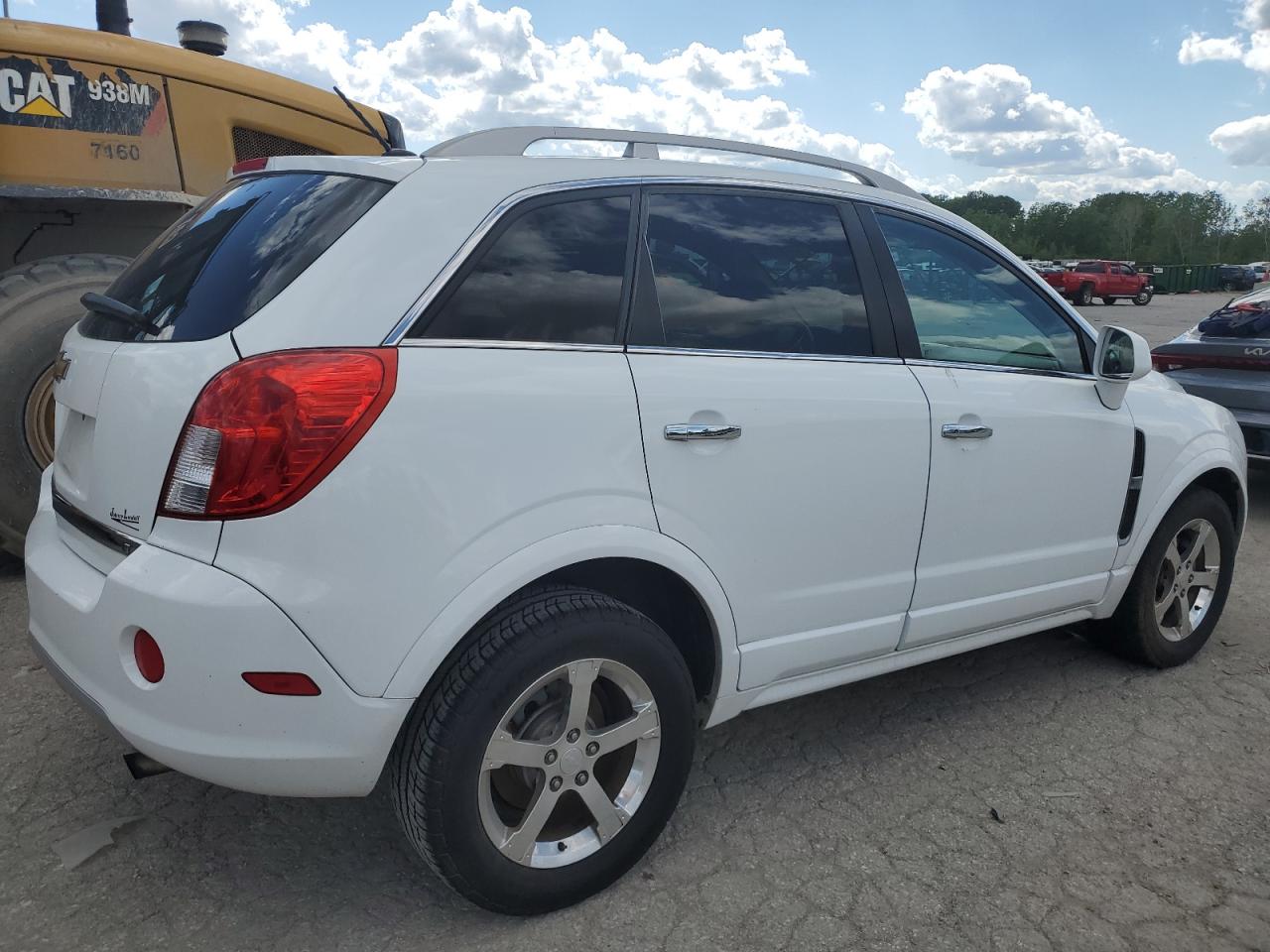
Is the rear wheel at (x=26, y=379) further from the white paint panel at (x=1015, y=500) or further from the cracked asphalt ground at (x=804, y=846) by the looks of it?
the white paint panel at (x=1015, y=500)

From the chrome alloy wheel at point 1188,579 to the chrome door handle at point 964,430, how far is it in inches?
52.6

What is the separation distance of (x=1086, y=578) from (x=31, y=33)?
16.6 ft

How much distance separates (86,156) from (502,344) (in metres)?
3.65

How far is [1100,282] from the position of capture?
40.6m

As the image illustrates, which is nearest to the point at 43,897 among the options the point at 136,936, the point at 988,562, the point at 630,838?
the point at 136,936

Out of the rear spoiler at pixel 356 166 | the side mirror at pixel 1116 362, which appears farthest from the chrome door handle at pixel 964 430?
the rear spoiler at pixel 356 166

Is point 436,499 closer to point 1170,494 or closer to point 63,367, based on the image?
point 63,367

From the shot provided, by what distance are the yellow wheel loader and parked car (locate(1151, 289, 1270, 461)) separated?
558 cm

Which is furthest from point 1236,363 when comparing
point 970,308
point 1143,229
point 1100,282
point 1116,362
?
point 1143,229

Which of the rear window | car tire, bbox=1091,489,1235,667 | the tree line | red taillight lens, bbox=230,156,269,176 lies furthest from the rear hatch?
the tree line

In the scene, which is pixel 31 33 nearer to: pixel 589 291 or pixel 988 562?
pixel 589 291

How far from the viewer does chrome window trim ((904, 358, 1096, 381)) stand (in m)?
3.20

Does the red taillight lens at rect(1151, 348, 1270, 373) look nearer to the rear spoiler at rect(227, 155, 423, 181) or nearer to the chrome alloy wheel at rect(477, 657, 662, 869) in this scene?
the chrome alloy wheel at rect(477, 657, 662, 869)

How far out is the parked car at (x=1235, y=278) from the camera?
57.4m
